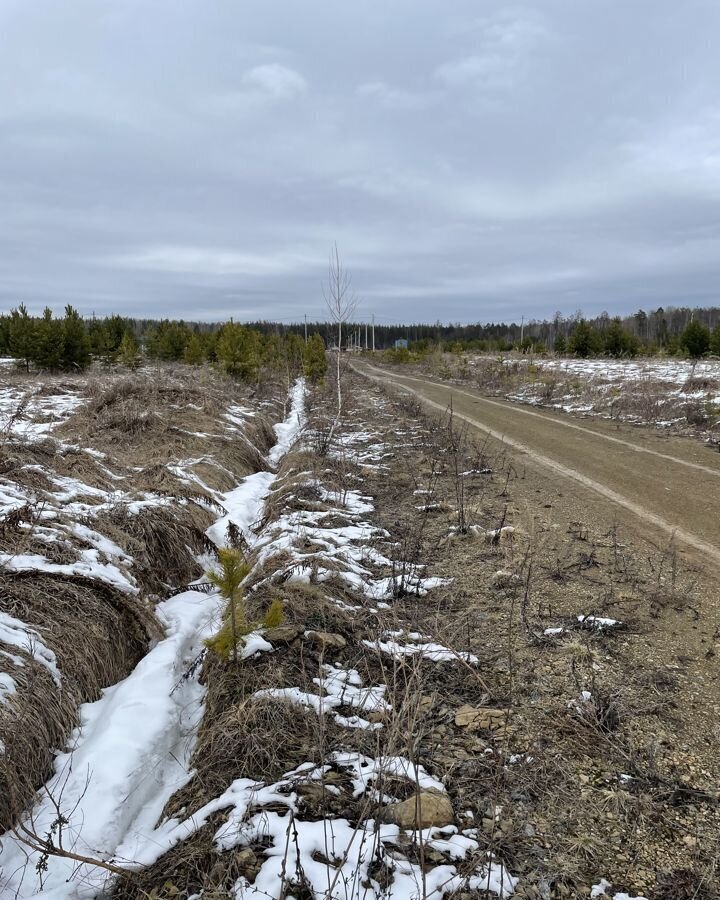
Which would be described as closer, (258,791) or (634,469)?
(258,791)

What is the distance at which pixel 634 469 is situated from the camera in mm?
8664

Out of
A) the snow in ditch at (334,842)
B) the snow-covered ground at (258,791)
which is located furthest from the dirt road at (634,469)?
the snow in ditch at (334,842)

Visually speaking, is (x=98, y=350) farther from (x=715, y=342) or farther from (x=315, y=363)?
(x=715, y=342)

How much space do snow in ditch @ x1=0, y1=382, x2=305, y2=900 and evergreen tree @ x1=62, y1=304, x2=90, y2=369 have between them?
2672 centimetres

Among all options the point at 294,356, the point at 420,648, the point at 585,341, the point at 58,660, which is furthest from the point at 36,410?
the point at 585,341

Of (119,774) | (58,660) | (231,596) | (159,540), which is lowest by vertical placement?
(119,774)

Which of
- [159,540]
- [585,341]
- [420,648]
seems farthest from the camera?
[585,341]

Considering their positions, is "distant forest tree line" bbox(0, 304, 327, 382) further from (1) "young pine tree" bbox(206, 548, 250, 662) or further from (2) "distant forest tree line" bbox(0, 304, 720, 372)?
(1) "young pine tree" bbox(206, 548, 250, 662)

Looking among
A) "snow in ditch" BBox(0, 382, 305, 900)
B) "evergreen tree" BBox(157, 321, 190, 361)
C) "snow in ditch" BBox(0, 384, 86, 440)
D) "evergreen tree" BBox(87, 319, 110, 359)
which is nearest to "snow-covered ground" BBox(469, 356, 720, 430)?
"snow in ditch" BBox(0, 382, 305, 900)

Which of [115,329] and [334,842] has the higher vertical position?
[115,329]

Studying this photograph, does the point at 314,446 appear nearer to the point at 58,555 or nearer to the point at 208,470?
the point at 208,470

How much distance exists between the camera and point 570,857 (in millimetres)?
2203

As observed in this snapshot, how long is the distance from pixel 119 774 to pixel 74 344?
28.3 meters

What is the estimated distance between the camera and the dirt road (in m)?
6.09
